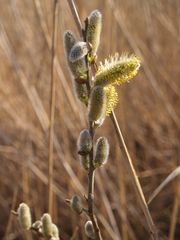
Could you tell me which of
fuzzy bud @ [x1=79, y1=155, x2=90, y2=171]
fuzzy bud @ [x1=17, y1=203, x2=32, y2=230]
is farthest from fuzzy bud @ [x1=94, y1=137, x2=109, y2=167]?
fuzzy bud @ [x1=17, y1=203, x2=32, y2=230]

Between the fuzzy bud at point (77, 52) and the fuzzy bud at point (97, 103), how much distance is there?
1.3 inches

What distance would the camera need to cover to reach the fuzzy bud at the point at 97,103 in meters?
0.47

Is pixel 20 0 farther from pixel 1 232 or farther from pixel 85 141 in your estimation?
pixel 85 141

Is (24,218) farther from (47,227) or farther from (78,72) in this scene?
(78,72)

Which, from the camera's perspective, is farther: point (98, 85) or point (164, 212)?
point (164, 212)

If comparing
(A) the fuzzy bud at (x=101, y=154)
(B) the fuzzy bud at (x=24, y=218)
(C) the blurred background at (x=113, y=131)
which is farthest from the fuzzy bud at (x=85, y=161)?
(C) the blurred background at (x=113, y=131)

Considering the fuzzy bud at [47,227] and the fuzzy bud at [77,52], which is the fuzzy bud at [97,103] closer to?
the fuzzy bud at [77,52]

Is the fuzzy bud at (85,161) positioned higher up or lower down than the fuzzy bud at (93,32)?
lower down

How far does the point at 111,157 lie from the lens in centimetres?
190

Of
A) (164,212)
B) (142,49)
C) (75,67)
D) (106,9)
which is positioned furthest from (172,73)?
(75,67)

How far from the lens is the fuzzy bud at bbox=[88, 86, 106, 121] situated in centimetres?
47

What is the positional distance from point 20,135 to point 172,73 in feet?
2.05

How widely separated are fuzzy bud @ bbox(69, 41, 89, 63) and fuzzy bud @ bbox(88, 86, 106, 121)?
0.03 m

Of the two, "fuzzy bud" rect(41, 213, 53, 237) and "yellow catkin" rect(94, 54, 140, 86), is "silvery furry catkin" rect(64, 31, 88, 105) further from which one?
"fuzzy bud" rect(41, 213, 53, 237)
